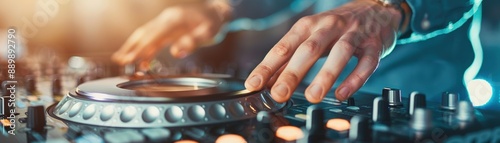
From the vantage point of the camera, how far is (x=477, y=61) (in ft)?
3.15

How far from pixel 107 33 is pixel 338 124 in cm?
129

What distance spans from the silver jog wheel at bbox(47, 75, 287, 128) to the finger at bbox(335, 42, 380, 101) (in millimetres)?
117

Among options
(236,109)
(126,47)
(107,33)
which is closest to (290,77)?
(236,109)

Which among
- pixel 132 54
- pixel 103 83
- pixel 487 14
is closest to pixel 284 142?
pixel 103 83

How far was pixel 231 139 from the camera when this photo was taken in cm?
62

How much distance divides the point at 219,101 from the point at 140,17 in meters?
1.11

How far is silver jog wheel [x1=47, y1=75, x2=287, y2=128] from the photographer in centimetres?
71

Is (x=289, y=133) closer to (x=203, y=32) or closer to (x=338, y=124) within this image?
(x=338, y=124)

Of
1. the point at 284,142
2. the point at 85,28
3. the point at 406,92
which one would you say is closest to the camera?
the point at 284,142

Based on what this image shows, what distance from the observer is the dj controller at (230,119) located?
623 mm

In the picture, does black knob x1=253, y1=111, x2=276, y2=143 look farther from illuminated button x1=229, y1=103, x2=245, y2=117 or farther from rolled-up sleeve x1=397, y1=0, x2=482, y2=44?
rolled-up sleeve x1=397, y1=0, x2=482, y2=44

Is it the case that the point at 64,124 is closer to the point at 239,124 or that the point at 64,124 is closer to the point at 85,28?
the point at 239,124

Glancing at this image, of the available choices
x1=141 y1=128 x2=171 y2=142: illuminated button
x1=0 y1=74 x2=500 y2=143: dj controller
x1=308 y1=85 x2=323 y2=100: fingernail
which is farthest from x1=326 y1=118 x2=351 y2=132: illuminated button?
x1=141 y1=128 x2=171 y2=142: illuminated button

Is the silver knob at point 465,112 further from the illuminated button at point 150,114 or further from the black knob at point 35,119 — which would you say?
the black knob at point 35,119
